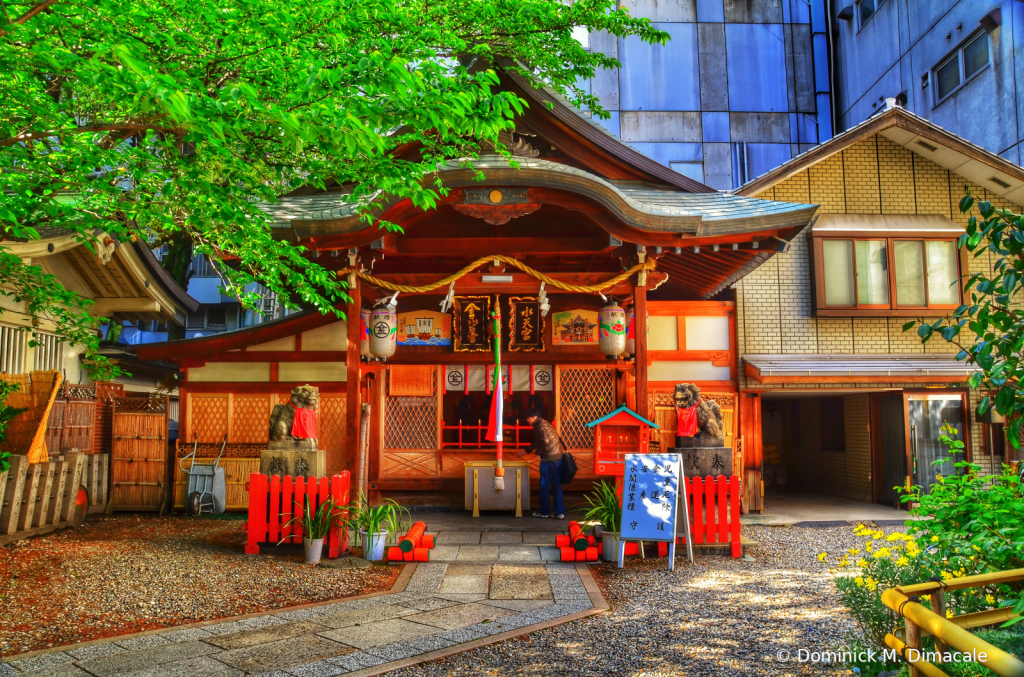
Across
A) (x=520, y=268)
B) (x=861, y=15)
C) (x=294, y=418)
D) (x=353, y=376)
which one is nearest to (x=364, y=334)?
(x=353, y=376)

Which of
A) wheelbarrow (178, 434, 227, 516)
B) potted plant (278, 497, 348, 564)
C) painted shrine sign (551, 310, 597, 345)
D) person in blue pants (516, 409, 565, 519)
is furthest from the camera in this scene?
painted shrine sign (551, 310, 597, 345)

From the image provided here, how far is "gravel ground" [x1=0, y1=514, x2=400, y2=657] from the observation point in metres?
5.55

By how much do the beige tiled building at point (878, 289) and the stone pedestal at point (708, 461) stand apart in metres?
3.78

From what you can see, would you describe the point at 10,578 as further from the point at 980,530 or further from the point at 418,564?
the point at 980,530

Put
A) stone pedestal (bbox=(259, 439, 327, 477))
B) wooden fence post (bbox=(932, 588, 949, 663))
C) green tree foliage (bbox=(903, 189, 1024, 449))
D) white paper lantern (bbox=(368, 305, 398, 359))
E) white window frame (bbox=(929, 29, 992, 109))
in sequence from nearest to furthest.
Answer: green tree foliage (bbox=(903, 189, 1024, 449)) → wooden fence post (bbox=(932, 588, 949, 663)) → stone pedestal (bbox=(259, 439, 327, 477)) → white paper lantern (bbox=(368, 305, 398, 359)) → white window frame (bbox=(929, 29, 992, 109))

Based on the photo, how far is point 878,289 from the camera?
42.2 feet

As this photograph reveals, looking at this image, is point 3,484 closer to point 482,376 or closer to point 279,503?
point 279,503

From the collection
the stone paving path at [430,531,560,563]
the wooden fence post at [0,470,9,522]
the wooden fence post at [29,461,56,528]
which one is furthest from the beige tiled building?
the wooden fence post at [0,470,9,522]

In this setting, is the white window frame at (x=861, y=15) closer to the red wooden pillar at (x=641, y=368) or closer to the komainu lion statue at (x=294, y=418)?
the red wooden pillar at (x=641, y=368)

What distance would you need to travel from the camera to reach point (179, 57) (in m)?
6.45

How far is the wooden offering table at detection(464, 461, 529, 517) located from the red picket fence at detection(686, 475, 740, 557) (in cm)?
366

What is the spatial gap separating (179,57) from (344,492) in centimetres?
505

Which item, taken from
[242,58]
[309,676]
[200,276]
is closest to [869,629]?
[309,676]

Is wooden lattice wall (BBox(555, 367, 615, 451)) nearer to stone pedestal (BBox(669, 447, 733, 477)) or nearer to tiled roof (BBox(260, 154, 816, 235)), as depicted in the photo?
Answer: tiled roof (BBox(260, 154, 816, 235))
